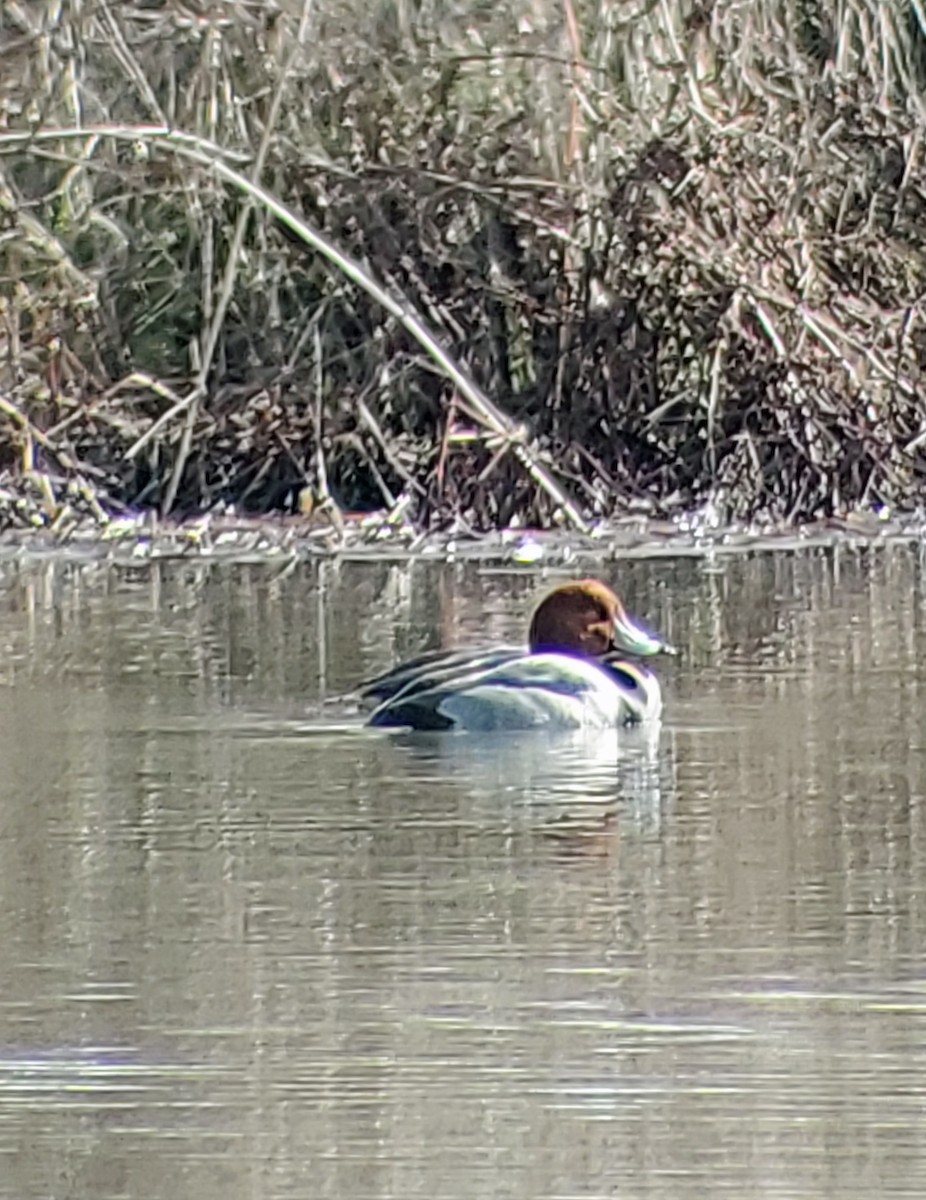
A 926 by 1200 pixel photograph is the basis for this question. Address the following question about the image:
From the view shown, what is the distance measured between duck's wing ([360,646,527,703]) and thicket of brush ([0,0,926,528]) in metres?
4.92

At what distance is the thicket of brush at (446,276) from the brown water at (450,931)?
3576mm

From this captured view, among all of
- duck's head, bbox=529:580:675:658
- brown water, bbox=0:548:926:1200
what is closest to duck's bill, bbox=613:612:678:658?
duck's head, bbox=529:580:675:658

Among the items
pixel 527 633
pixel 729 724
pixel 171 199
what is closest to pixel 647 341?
pixel 171 199

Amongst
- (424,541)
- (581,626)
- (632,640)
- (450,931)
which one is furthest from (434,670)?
(424,541)

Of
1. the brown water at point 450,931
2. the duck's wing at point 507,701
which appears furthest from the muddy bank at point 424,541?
the duck's wing at point 507,701

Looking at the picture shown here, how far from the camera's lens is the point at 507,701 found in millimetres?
8641

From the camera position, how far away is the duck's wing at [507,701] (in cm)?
857

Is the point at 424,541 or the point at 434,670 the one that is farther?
the point at 424,541

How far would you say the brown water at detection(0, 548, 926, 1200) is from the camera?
4676 mm

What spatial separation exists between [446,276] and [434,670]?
5724 millimetres

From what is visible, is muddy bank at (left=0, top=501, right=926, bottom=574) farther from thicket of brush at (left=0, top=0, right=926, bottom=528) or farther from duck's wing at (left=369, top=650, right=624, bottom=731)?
duck's wing at (left=369, top=650, right=624, bottom=731)

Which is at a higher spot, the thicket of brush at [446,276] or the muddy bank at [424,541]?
the thicket of brush at [446,276]

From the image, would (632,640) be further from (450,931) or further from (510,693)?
(450,931)

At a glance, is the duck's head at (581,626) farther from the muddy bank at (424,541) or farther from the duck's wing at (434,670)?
the muddy bank at (424,541)
